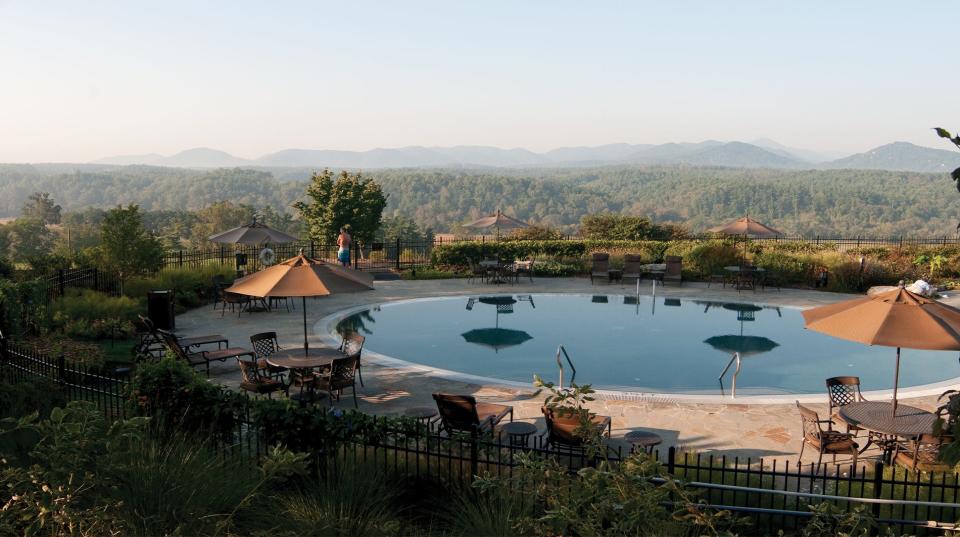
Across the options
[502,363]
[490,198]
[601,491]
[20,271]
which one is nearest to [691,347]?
[502,363]

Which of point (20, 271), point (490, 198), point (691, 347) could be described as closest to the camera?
point (691, 347)

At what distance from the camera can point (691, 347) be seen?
50.0 ft

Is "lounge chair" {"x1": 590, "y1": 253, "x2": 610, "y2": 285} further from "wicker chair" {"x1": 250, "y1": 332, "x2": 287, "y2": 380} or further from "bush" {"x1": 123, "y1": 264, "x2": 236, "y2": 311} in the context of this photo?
"wicker chair" {"x1": 250, "y1": 332, "x2": 287, "y2": 380}

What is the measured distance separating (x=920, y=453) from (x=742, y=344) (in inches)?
315

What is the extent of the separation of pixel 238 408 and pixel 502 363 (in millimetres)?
7233

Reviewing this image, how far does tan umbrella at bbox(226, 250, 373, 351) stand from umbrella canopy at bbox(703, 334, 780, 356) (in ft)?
27.8

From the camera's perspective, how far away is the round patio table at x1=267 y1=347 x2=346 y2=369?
10.0 metres

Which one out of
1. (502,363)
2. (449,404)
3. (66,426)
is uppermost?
(66,426)

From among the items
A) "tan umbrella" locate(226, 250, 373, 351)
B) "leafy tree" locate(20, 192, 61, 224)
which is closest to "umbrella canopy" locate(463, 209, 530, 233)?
"tan umbrella" locate(226, 250, 373, 351)

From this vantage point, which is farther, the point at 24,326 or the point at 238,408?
the point at 24,326

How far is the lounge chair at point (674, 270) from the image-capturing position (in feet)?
75.0

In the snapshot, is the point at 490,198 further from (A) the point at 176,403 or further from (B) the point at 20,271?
(A) the point at 176,403

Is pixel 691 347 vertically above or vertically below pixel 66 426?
below

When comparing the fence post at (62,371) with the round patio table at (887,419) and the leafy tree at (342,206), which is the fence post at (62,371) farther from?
the leafy tree at (342,206)
